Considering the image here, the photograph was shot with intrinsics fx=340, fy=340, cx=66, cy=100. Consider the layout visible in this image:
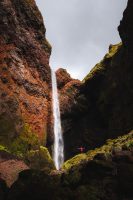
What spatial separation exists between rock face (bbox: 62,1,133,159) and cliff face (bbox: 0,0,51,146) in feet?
23.3

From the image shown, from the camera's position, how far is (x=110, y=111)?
44.3 meters

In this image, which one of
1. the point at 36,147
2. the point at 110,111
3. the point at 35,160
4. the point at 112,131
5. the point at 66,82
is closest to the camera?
the point at 35,160

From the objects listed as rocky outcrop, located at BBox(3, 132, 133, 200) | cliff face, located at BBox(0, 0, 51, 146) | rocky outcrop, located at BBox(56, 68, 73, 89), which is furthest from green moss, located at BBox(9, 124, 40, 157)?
rocky outcrop, located at BBox(56, 68, 73, 89)

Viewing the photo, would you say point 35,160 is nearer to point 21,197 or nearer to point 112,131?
point 112,131

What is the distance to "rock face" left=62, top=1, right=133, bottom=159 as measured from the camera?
3853cm

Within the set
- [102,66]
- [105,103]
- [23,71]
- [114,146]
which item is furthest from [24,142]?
[102,66]

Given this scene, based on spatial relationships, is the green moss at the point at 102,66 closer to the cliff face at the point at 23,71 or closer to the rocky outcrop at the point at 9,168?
the cliff face at the point at 23,71

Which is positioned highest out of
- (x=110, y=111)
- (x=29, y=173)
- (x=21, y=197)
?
(x=110, y=111)

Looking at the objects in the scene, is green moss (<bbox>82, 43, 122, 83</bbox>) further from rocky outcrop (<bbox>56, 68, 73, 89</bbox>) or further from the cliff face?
rocky outcrop (<bbox>56, 68, 73, 89</bbox>)

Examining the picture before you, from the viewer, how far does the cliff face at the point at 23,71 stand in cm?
3266

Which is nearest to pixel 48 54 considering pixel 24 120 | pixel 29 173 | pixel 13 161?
pixel 24 120

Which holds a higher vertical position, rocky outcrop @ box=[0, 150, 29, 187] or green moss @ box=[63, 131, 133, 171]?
green moss @ box=[63, 131, 133, 171]

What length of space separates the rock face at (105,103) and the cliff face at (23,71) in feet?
23.3

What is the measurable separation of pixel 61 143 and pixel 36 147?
1234 cm
